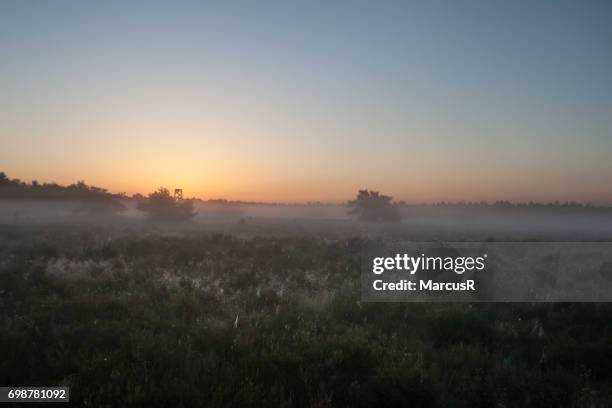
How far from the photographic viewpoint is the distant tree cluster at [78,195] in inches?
2452

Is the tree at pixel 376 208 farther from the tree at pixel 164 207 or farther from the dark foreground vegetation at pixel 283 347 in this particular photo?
the dark foreground vegetation at pixel 283 347

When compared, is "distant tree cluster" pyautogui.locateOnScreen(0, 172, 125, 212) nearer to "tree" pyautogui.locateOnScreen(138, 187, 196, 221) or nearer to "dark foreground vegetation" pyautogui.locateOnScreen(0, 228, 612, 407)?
"tree" pyautogui.locateOnScreen(138, 187, 196, 221)

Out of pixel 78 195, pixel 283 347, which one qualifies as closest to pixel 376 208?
pixel 78 195

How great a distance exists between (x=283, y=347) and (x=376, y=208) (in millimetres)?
65012

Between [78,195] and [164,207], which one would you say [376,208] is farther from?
[78,195]

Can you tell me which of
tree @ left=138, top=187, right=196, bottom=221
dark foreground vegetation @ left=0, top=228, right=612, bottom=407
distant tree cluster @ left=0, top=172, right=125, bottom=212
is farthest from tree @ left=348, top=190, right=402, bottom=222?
dark foreground vegetation @ left=0, top=228, right=612, bottom=407

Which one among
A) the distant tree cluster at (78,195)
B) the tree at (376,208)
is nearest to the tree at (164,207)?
the distant tree cluster at (78,195)

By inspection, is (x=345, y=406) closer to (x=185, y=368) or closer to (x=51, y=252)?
(x=185, y=368)

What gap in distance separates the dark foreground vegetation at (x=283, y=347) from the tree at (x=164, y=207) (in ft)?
130

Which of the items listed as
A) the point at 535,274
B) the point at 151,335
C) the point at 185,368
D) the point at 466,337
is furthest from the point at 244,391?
the point at 535,274

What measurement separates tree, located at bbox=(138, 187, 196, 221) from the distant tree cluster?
17.2 m

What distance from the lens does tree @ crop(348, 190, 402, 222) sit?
68312mm

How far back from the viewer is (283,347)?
5277 mm

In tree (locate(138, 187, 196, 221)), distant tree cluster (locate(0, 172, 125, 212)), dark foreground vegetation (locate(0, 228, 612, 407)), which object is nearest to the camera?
dark foreground vegetation (locate(0, 228, 612, 407))
